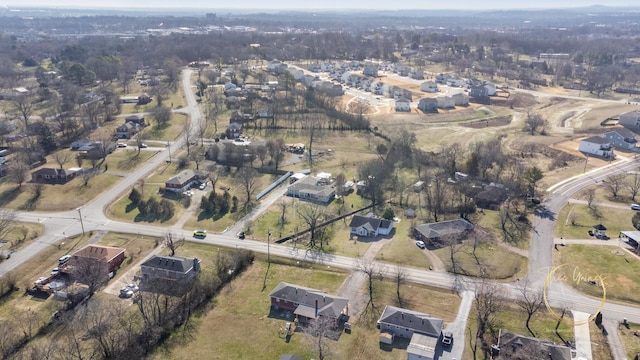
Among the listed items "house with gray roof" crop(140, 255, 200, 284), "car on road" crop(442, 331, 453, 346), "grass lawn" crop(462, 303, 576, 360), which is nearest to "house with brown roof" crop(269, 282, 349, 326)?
"car on road" crop(442, 331, 453, 346)

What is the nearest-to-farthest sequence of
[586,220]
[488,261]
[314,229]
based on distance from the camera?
[488,261] → [314,229] → [586,220]

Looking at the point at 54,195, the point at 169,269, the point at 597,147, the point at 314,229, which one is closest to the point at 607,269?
the point at 314,229

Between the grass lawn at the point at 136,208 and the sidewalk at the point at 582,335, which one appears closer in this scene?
the sidewalk at the point at 582,335

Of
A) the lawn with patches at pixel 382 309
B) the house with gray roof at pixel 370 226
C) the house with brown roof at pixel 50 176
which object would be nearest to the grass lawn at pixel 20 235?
the house with brown roof at pixel 50 176

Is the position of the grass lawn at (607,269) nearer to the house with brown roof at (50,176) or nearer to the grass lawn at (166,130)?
the house with brown roof at (50,176)

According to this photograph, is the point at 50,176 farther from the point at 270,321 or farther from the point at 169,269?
the point at 270,321

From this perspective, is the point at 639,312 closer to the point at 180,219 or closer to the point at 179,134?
the point at 180,219

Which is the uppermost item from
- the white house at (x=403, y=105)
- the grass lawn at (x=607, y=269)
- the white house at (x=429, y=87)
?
the white house at (x=429, y=87)
